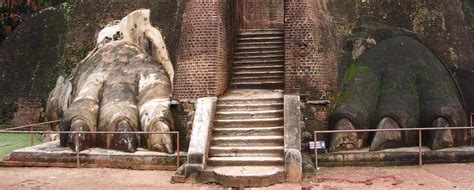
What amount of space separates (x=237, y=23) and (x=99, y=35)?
12.9 feet

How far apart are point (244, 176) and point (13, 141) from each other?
29.9 feet

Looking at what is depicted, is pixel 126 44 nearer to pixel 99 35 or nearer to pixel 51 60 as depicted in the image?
pixel 99 35

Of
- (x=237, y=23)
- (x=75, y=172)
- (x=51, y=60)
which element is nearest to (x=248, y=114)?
(x=75, y=172)

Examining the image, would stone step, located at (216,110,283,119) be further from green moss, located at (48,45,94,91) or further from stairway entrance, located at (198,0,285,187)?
green moss, located at (48,45,94,91)

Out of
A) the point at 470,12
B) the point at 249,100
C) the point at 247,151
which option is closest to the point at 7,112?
the point at 249,100

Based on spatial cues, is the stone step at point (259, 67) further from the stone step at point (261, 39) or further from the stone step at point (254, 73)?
the stone step at point (261, 39)

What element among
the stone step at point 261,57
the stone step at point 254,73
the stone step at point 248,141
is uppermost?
the stone step at point 261,57

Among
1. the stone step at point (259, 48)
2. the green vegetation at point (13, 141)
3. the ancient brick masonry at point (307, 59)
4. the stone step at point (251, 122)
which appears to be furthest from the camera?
the stone step at point (259, 48)

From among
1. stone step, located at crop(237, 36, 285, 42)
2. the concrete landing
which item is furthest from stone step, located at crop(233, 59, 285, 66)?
the concrete landing

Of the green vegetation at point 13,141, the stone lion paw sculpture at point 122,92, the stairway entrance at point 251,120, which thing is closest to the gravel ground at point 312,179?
the stairway entrance at point 251,120

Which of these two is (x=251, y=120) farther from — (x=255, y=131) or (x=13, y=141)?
(x=13, y=141)

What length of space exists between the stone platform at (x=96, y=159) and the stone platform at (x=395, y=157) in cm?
→ 312

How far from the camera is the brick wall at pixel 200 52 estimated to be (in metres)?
11.2

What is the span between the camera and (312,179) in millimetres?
9016
